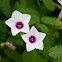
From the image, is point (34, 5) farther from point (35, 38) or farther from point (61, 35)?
point (35, 38)

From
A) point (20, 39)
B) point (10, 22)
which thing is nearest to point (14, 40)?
point (20, 39)

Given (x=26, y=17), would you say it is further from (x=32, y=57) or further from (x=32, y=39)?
(x=32, y=57)

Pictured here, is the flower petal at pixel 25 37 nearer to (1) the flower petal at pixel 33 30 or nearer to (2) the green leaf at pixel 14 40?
(1) the flower petal at pixel 33 30

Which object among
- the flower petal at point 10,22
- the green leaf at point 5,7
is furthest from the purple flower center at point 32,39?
the green leaf at point 5,7

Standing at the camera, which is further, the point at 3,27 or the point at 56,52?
the point at 3,27

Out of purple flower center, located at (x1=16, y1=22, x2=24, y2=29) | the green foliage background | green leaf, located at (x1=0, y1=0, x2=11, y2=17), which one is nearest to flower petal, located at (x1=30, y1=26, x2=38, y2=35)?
purple flower center, located at (x1=16, y1=22, x2=24, y2=29)

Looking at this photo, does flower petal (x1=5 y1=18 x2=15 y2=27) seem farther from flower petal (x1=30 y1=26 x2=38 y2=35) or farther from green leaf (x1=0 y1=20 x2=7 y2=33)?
green leaf (x1=0 y1=20 x2=7 y2=33)
